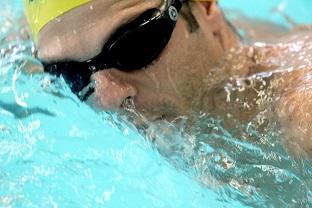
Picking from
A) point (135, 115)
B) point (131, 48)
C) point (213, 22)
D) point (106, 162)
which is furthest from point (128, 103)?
point (213, 22)

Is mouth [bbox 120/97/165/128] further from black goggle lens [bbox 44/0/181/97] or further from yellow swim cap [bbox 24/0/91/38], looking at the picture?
yellow swim cap [bbox 24/0/91/38]

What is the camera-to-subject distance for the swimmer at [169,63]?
1.48m

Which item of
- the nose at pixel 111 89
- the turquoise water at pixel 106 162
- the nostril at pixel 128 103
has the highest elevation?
the nose at pixel 111 89

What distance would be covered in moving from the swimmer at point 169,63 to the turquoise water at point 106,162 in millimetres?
92

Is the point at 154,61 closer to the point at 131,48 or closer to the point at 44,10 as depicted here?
the point at 131,48

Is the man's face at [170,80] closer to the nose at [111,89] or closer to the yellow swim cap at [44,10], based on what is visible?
the nose at [111,89]

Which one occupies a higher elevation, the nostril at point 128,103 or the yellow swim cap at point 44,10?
the yellow swim cap at point 44,10

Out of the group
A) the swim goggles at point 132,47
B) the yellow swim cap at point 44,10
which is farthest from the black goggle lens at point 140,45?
the yellow swim cap at point 44,10

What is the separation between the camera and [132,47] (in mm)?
1519

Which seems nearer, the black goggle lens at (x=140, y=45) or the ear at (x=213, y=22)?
the black goggle lens at (x=140, y=45)

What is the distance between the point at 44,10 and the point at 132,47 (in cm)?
28

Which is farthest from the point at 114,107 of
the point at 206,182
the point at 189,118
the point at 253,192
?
the point at 253,192

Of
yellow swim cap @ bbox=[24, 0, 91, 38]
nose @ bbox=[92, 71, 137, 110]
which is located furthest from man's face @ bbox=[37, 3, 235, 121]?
yellow swim cap @ bbox=[24, 0, 91, 38]

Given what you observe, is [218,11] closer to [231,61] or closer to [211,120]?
[231,61]
